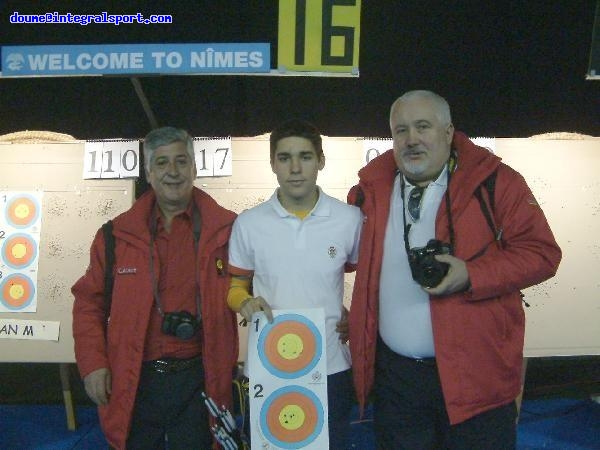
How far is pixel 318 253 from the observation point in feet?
5.74

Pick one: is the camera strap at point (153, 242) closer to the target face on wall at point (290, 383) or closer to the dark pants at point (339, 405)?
the target face on wall at point (290, 383)

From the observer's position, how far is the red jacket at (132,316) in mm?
1846

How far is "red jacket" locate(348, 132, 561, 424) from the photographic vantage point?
157 cm

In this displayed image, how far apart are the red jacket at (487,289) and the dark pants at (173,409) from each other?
35.9 inches

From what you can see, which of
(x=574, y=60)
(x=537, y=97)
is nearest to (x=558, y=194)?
(x=537, y=97)

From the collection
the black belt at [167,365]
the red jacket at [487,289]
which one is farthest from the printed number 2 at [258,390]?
the red jacket at [487,289]

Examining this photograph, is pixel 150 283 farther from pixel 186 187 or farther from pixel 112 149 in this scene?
pixel 112 149

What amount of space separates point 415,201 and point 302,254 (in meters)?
0.44

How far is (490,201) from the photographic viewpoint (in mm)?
1649

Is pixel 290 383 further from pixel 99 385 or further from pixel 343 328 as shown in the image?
pixel 99 385

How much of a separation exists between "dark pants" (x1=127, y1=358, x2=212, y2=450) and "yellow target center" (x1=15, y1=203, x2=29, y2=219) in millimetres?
1835

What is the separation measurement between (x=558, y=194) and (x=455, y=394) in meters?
2.17

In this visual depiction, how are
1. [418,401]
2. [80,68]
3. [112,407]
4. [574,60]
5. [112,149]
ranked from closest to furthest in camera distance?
[418,401] < [112,407] < [80,68] < [112,149] < [574,60]

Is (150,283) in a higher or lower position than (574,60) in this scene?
lower
